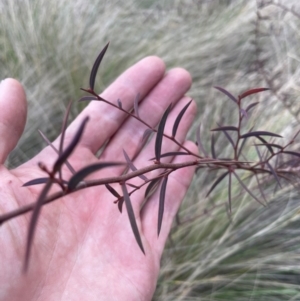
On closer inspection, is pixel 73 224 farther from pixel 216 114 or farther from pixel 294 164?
pixel 216 114

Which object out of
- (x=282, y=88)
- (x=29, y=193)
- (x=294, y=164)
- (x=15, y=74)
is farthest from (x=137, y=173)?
(x=15, y=74)

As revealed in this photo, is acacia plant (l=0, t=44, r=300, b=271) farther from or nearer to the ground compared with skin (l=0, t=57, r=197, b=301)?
farther from the ground

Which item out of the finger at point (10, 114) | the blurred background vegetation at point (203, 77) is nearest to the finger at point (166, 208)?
the blurred background vegetation at point (203, 77)

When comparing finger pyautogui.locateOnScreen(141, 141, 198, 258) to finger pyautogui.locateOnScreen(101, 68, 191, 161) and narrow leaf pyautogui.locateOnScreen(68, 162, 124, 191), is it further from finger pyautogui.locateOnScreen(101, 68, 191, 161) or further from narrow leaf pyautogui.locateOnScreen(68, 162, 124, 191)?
narrow leaf pyautogui.locateOnScreen(68, 162, 124, 191)

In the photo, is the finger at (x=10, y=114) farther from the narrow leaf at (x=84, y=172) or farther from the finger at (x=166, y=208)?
the narrow leaf at (x=84, y=172)

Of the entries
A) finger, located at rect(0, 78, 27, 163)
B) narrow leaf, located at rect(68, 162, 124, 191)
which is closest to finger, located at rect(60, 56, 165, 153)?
finger, located at rect(0, 78, 27, 163)
